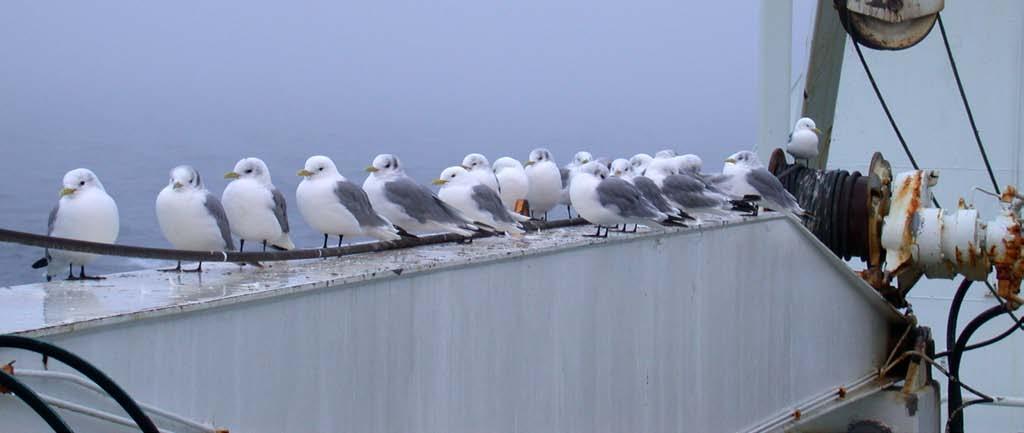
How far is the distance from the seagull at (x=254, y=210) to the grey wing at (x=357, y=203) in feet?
1.00

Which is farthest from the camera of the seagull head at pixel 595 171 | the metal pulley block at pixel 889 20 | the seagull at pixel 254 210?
the metal pulley block at pixel 889 20

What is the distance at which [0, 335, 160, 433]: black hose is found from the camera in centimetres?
288

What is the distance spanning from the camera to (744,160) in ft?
31.2

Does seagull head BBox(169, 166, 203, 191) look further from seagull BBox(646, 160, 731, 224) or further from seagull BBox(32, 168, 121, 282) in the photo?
seagull BBox(646, 160, 731, 224)

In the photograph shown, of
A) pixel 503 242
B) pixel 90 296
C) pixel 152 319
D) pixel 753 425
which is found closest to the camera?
pixel 152 319

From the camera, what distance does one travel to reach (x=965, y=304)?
1227 centimetres

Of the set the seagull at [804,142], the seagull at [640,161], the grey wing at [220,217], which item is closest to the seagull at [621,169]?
the seagull at [640,161]

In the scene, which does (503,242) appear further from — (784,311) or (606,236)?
(784,311)

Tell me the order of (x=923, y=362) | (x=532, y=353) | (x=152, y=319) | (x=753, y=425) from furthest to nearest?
(x=923, y=362) → (x=753, y=425) → (x=532, y=353) → (x=152, y=319)

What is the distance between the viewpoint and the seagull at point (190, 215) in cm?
476

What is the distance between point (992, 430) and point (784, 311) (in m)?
6.07

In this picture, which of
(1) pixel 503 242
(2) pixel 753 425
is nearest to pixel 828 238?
(2) pixel 753 425

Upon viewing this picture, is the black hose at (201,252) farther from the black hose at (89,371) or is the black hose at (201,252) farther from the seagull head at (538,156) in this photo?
the seagull head at (538,156)

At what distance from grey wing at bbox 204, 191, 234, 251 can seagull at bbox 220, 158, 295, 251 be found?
0.35 m
